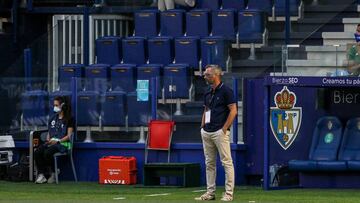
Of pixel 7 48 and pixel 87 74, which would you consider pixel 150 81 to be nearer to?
pixel 87 74

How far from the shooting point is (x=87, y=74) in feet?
82.9

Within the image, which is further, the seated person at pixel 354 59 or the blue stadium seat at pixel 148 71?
the blue stadium seat at pixel 148 71

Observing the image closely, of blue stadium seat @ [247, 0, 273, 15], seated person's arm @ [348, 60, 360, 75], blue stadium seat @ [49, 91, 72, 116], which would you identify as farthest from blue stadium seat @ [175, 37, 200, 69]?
seated person's arm @ [348, 60, 360, 75]

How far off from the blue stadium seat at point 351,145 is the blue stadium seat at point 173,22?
635 centimetres

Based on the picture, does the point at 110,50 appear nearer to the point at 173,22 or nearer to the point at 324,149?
the point at 173,22

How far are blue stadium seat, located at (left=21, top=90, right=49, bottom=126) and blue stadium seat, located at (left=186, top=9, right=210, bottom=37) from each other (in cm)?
403

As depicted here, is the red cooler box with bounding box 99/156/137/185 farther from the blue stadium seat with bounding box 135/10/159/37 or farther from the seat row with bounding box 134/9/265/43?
the blue stadium seat with bounding box 135/10/159/37

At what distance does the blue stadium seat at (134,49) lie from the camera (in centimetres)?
2597

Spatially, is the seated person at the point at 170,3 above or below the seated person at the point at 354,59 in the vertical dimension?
above

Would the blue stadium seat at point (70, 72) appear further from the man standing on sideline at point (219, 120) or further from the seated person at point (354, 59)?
the man standing on sideline at point (219, 120)

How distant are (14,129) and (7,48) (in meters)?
5.50

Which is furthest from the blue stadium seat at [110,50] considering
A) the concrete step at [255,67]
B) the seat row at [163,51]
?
the concrete step at [255,67]

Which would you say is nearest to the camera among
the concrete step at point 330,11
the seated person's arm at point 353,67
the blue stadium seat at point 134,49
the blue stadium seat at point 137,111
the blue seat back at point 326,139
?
the seated person's arm at point 353,67

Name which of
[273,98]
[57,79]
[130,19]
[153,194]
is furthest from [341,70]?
[130,19]
